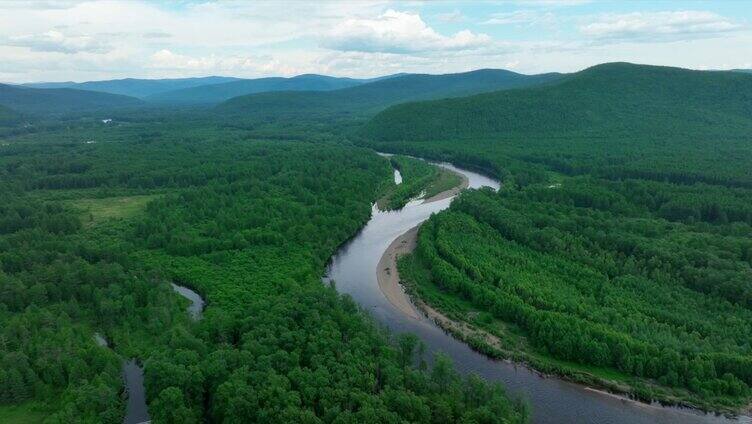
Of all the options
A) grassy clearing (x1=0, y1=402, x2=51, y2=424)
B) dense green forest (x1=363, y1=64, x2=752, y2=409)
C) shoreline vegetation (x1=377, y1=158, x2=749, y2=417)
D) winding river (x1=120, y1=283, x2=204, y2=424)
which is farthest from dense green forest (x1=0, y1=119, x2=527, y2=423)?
dense green forest (x1=363, y1=64, x2=752, y2=409)

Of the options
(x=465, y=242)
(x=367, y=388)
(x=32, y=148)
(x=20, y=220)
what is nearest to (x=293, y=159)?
(x=20, y=220)

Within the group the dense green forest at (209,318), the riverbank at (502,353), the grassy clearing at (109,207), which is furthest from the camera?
the grassy clearing at (109,207)

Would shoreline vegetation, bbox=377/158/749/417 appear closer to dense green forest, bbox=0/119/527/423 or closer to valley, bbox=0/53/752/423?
valley, bbox=0/53/752/423

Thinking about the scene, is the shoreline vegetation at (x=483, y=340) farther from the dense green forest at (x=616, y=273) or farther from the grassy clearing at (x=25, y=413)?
the grassy clearing at (x=25, y=413)

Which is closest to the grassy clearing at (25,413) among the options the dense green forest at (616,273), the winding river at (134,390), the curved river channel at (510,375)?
the winding river at (134,390)

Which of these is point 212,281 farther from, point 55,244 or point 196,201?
point 196,201
